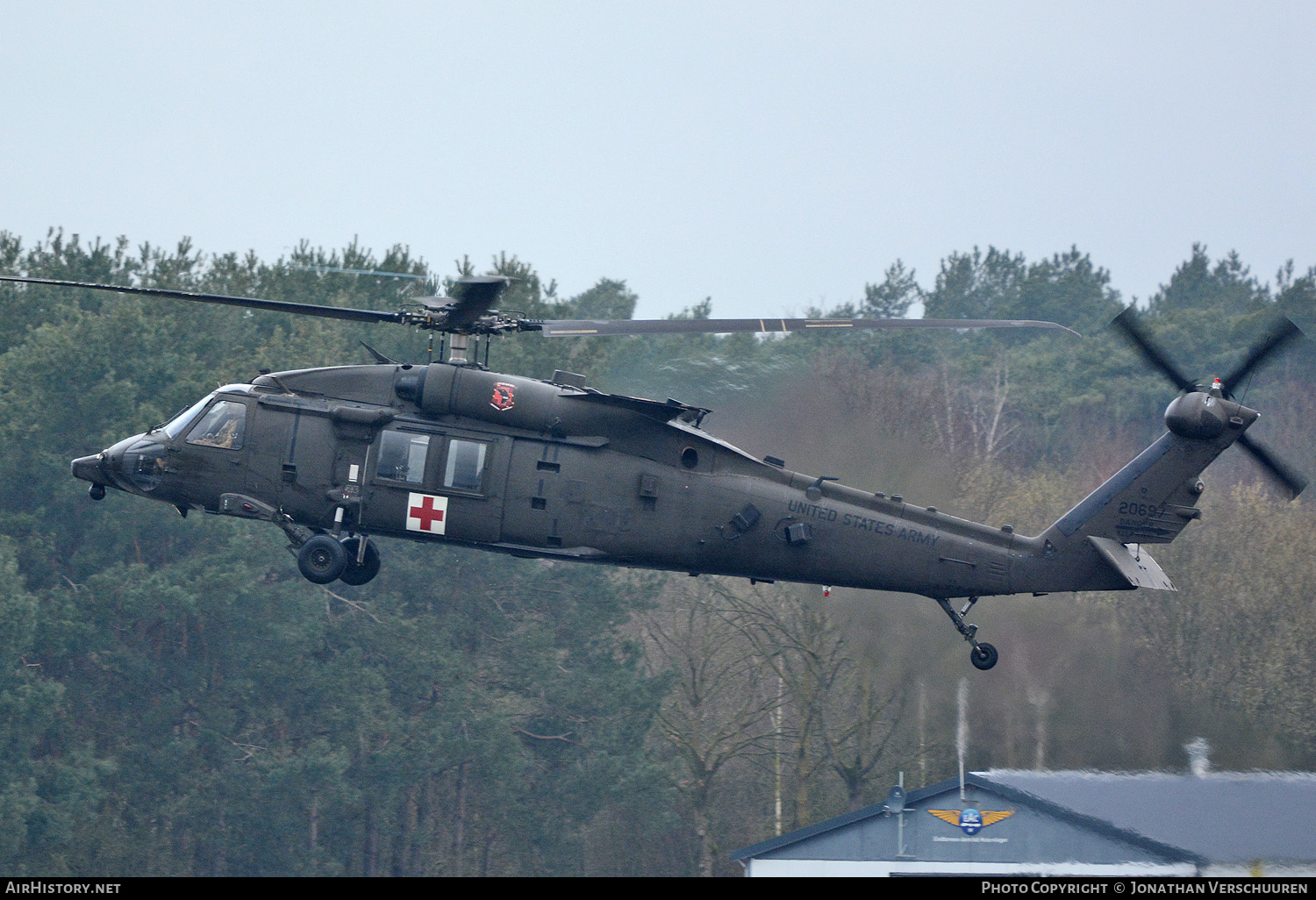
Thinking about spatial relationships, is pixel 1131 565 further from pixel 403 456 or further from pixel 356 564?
pixel 356 564

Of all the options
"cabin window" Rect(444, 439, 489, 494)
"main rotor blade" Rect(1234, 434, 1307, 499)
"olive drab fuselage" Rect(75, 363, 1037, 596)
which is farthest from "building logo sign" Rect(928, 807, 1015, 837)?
"cabin window" Rect(444, 439, 489, 494)

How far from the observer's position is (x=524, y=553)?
1756cm

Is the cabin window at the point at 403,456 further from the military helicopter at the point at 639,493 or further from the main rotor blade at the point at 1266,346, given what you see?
the main rotor blade at the point at 1266,346

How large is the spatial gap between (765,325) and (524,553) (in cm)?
410

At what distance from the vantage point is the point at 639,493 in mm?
17391

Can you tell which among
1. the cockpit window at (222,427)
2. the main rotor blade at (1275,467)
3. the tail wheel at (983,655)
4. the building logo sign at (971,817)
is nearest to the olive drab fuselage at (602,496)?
the tail wheel at (983,655)

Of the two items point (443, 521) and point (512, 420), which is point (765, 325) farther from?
point (443, 521)

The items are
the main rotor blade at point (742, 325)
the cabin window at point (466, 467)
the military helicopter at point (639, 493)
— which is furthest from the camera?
the cabin window at point (466, 467)

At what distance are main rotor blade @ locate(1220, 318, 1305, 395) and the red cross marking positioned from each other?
950 centimetres

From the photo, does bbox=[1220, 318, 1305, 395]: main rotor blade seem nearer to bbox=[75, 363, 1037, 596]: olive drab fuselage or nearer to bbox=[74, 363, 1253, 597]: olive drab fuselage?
bbox=[74, 363, 1253, 597]: olive drab fuselage

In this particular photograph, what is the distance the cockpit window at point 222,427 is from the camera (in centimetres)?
1814

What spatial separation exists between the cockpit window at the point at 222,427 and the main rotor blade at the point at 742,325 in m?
4.03

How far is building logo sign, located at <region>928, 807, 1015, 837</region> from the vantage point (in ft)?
77.1
